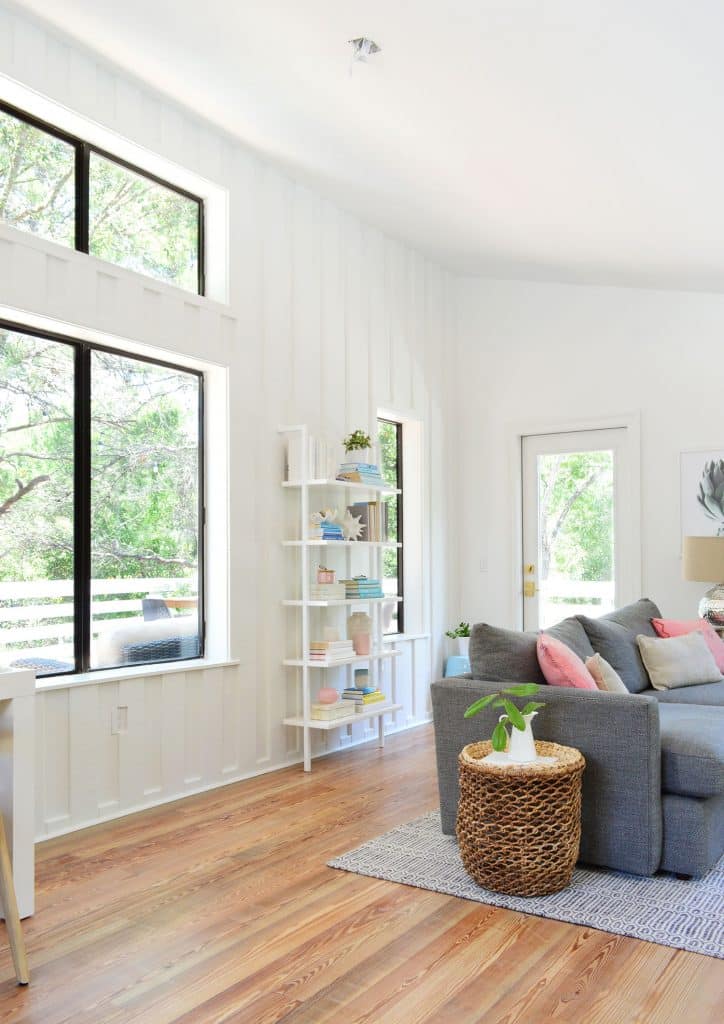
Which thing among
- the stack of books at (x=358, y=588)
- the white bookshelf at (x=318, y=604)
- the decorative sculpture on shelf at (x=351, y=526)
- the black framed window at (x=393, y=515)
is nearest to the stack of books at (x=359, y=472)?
the white bookshelf at (x=318, y=604)

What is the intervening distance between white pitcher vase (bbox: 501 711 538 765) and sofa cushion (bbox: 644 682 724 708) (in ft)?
4.52

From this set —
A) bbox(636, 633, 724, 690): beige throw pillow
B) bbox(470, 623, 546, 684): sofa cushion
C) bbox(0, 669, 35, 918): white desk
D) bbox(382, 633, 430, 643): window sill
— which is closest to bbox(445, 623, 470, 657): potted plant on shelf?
bbox(382, 633, 430, 643): window sill

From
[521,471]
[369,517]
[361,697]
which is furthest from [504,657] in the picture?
[521,471]

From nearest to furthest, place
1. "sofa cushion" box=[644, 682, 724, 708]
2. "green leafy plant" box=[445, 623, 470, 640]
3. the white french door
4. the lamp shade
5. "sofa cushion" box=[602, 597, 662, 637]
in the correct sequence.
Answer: "sofa cushion" box=[644, 682, 724, 708], "sofa cushion" box=[602, 597, 662, 637], the lamp shade, the white french door, "green leafy plant" box=[445, 623, 470, 640]

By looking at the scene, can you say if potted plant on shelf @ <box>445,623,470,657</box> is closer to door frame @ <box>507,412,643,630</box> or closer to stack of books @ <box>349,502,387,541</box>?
door frame @ <box>507,412,643,630</box>

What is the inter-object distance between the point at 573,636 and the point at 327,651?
4.51 ft

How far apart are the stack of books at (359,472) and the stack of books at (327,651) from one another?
0.92 metres

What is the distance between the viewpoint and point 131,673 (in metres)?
3.97

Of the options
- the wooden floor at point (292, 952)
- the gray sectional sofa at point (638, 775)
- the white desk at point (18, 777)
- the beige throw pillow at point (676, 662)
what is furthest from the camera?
the beige throw pillow at point (676, 662)

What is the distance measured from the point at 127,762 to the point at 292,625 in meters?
1.28

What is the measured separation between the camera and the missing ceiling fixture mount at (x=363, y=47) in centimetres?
320

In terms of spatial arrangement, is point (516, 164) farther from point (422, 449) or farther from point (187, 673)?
point (187, 673)

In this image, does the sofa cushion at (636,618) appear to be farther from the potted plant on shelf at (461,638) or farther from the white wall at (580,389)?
the potted plant on shelf at (461,638)

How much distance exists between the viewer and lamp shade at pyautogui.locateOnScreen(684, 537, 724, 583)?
5.04 metres
